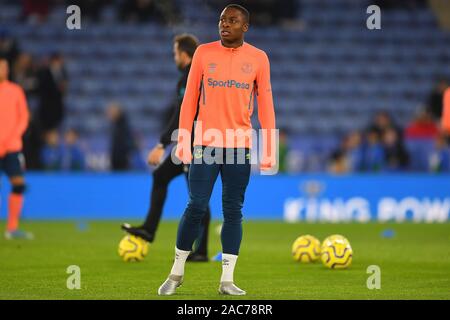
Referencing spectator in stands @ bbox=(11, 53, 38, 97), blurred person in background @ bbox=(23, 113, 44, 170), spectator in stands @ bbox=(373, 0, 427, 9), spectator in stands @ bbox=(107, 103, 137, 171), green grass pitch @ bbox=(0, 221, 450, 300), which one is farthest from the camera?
spectator in stands @ bbox=(373, 0, 427, 9)

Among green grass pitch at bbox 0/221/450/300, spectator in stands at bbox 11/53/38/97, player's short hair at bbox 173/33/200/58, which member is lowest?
green grass pitch at bbox 0/221/450/300

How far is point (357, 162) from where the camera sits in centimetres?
2078

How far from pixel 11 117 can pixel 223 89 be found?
714cm

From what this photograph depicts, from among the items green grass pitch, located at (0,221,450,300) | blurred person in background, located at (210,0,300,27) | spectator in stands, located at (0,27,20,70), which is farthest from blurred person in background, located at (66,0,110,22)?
green grass pitch, located at (0,221,450,300)

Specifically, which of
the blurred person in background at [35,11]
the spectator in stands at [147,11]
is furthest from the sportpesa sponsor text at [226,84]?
the blurred person in background at [35,11]

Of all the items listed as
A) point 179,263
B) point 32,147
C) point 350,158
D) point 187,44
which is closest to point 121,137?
point 32,147

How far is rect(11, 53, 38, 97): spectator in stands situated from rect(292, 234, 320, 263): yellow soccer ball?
1101 cm

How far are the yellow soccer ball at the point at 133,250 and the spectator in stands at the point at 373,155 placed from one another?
996 centimetres

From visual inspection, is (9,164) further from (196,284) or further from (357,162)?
(357,162)

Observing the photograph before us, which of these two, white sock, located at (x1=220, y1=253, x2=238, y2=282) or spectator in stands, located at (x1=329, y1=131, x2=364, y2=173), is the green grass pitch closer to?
white sock, located at (x1=220, y1=253, x2=238, y2=282)

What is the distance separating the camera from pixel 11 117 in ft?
48.1

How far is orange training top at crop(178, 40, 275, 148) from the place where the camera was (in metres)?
8.20

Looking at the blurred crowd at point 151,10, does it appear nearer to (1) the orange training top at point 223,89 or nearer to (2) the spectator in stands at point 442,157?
(2) the spectator in stands at point 442,157

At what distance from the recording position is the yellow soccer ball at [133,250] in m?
11.4
